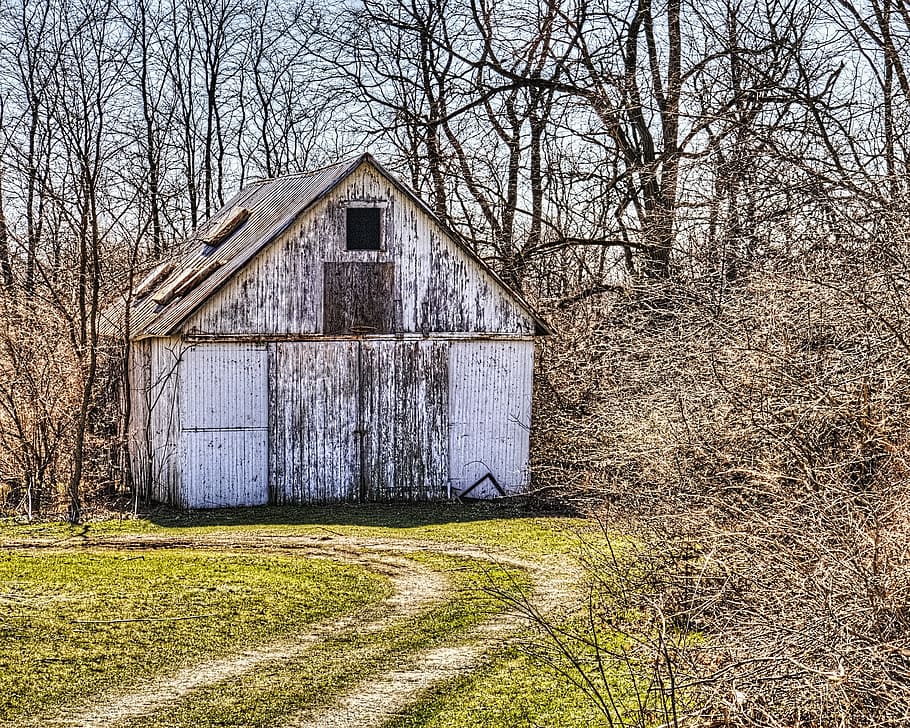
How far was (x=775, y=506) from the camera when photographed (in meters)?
9.74

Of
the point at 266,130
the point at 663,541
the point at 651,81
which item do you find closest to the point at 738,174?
the point at 663,541

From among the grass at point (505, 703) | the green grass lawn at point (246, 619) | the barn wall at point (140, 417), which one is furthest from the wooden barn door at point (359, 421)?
the grass at point (505, 703)

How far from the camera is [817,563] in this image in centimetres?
794

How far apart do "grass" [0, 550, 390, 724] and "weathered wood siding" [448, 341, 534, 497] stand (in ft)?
20.9

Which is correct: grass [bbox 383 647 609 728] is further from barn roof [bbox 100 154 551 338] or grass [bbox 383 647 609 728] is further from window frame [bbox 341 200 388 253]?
window frame [bbox 341 200 388 253]

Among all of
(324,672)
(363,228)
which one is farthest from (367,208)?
(324,672)

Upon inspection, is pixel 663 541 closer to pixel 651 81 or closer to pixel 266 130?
pixel 651 81

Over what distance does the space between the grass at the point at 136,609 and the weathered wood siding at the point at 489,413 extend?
638 centimetres

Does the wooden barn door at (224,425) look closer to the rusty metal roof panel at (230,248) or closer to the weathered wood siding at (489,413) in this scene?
the rusty metal roof panel at (230,248)

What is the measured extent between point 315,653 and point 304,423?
32.4ft

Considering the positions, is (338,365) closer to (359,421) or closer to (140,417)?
(359,421)

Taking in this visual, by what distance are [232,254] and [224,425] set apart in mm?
3294

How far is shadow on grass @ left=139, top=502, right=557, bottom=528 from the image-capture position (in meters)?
18.4

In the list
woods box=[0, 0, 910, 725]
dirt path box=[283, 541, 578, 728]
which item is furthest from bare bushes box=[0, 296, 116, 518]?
dirt path box=[283, 541, 578, 728]
